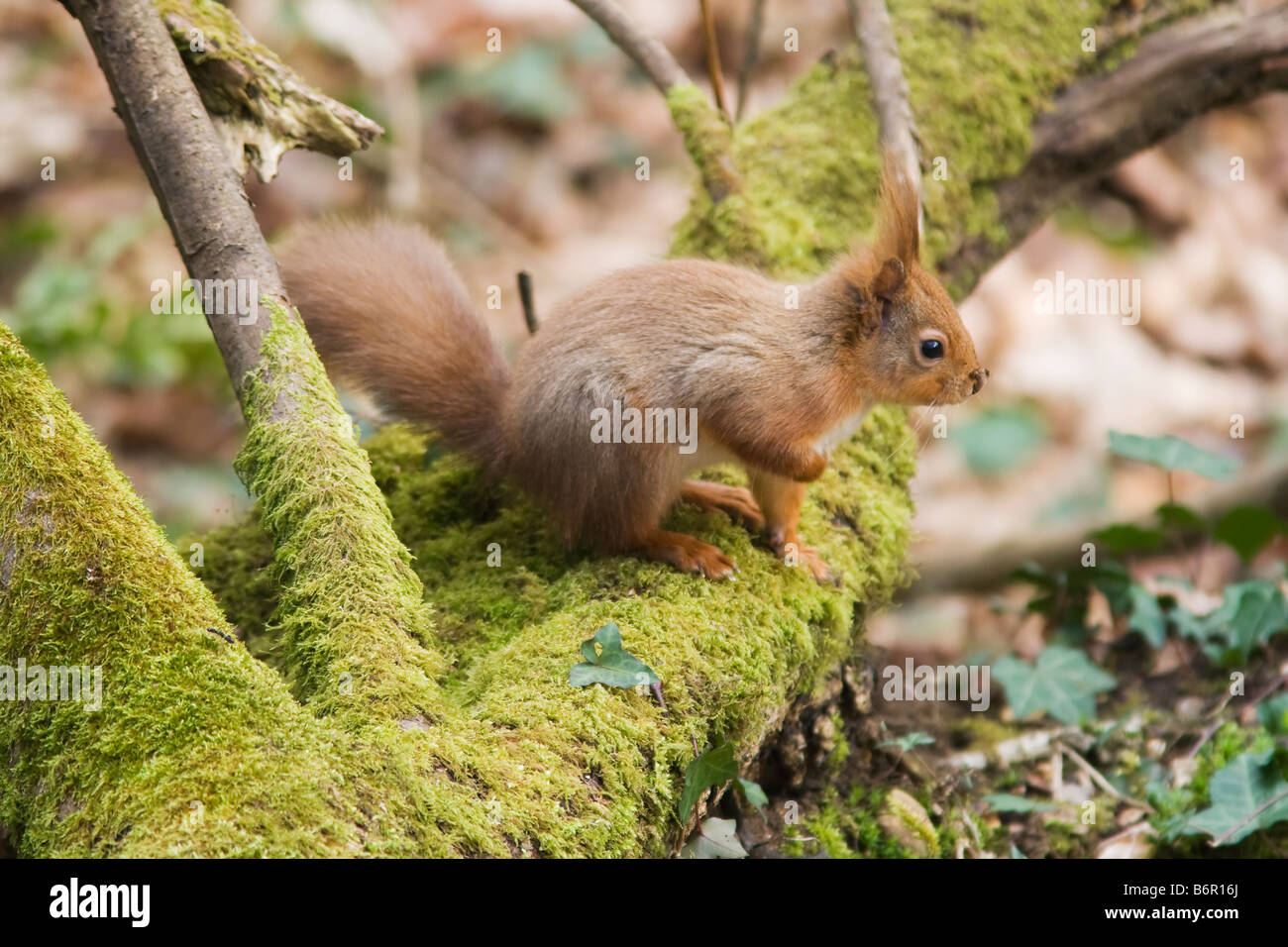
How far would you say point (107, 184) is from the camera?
8312mm

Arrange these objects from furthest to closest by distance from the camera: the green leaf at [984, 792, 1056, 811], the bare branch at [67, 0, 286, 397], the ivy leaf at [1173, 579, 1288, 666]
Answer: the ivy leaf at [1173, 579, 1288, 666], the green leaf at [984, 792, 1056, 811], the bare branch at [67, 0, 286, 397]

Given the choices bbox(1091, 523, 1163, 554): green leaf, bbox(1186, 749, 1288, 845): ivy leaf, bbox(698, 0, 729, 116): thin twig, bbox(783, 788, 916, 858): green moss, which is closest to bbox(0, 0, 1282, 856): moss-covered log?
bbox(783, 788, 916, 858): green moss

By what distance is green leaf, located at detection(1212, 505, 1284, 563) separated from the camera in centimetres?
458

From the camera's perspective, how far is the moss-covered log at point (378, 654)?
84.1 inches

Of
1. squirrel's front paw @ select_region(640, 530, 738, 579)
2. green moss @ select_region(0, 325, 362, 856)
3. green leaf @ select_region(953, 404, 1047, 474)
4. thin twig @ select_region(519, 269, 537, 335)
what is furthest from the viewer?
green leaf @ select_region(953, 404, 1047, 474)

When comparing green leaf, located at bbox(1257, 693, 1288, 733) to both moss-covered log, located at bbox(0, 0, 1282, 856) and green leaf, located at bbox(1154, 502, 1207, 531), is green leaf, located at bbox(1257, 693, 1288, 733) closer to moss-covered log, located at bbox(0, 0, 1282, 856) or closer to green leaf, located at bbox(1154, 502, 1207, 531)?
green leaf, located at bbox(1154, 502, 1207, 531)

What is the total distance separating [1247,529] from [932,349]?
1.79m

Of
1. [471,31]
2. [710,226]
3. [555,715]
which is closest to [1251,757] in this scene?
[555,715]

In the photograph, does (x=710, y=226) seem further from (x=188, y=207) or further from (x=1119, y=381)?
(x=1119, y=381)

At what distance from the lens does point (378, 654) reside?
8.43 ft

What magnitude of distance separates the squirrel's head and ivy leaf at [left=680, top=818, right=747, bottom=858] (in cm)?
149

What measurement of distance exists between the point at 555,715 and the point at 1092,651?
2894mm

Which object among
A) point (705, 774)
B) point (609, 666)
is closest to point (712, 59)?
point (609, 666)
